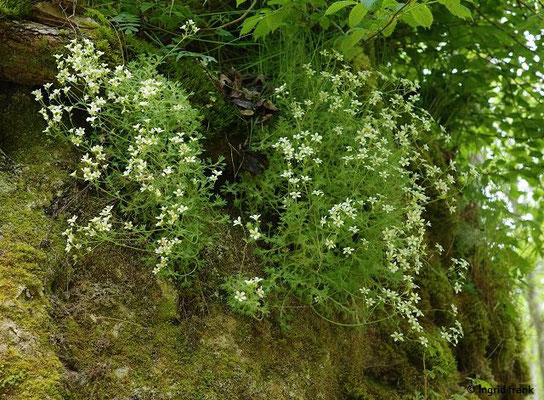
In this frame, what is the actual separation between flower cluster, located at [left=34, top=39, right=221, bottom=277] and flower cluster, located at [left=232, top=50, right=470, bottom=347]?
30 centimetres

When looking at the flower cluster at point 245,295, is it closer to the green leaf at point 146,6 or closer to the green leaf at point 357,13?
the green leaf at point 357,13

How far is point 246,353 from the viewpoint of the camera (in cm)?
251

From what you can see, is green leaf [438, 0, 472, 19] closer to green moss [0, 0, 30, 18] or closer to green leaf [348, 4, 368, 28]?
green leaf [348, 4, 368, 28]

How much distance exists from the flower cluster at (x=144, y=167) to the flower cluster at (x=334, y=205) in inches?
11.8

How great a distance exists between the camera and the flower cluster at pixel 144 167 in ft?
7.81

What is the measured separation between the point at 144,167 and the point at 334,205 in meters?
0.95

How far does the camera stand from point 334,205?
262 cm

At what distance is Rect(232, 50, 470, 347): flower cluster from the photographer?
265cm

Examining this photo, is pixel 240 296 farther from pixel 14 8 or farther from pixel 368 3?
pixel 14 8

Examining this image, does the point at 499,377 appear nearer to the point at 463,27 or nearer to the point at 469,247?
the point at 469,247

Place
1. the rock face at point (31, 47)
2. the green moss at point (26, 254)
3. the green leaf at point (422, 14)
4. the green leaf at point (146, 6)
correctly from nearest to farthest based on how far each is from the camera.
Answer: the green moss at point (26, 254) < the green leaf at point (422, 14) < the rock face at point (31, 47) < the green leaf at point (146, 6)

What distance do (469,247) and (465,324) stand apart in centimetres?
65

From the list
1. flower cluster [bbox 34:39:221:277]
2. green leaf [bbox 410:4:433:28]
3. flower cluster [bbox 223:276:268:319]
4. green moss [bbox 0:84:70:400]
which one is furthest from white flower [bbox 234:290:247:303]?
green leaf [bbox 410:4:433:28]

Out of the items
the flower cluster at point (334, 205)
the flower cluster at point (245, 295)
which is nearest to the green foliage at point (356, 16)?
the flower cluster at point (334, 205)
